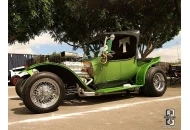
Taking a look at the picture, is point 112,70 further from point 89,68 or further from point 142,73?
point 142,73

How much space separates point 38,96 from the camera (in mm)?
5035

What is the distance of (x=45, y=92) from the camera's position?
5086 mm

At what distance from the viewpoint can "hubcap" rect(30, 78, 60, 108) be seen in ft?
16.4

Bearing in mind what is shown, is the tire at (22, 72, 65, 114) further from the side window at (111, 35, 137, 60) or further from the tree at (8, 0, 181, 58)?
the tree at (8, 0, 181, 58)

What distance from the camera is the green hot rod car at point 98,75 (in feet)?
16.6

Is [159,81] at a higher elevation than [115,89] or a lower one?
higher

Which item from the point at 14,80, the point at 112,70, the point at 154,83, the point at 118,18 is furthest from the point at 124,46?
the point at 118,18

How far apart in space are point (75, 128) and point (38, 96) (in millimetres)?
1394

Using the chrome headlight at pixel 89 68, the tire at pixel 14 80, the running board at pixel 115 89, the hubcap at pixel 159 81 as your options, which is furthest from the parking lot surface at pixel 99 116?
the tire at pixel 14 80

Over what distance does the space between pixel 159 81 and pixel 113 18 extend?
1176 centimetres

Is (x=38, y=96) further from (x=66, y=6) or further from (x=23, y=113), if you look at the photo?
(x=66, y=6)

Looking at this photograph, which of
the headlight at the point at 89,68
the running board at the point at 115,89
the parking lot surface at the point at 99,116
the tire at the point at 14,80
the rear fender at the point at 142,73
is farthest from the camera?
the tire at the point at 14,80

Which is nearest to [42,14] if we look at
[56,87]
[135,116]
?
[56,87]

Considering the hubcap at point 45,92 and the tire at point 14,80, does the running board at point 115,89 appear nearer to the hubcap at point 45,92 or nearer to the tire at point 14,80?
the hubcap at point 45,92
